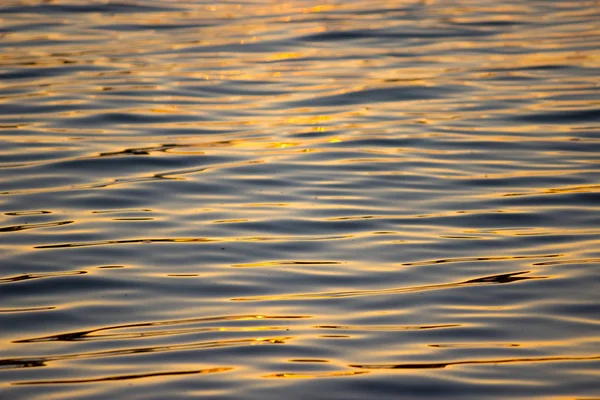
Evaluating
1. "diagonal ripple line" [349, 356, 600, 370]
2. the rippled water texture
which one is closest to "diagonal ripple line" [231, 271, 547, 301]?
the rippled water texture

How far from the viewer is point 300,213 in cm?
518

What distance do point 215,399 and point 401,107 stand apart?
14.7 ft

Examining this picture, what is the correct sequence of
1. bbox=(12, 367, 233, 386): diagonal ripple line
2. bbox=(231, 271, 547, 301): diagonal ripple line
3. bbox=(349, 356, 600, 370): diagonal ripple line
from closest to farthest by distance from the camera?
bbox=(12, 367, 233, 386): diagonal ripple line → bbox=(349, 356, 600, 370): diagonal ripple line → bbox=(231, 271, 547, 301): diagonal ripple line

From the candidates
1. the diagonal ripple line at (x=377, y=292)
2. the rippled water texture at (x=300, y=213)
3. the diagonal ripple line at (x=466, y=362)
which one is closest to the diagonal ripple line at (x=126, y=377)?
the rippled water texture at (x=300, y=213)

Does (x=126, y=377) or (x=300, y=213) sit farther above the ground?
(x=300, y=213)

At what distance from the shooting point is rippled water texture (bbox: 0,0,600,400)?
343 cm

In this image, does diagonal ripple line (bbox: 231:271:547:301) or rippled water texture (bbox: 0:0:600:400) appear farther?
diagonal ripple line (bbox: 231:271:547:301)

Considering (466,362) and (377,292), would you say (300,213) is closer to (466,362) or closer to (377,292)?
(377,292)

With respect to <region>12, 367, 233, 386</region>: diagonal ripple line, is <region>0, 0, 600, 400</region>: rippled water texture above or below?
above

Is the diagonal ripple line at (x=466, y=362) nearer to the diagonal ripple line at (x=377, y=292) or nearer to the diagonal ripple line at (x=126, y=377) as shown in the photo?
the diagonal ripple line at (x=126, y=377)

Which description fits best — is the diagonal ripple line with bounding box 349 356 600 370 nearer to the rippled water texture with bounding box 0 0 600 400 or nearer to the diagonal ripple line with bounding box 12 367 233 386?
the rippled water texture with bounding box 0 0 600 400

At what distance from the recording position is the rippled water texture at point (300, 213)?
3.43 meters

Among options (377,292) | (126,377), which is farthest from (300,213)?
(126,377)

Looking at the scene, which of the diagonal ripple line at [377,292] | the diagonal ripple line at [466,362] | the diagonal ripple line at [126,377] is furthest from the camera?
the diagonal ripple line at [377,292]
